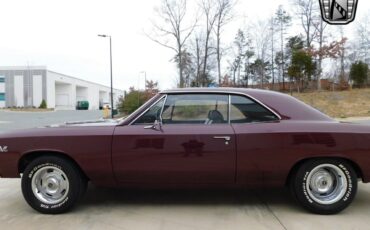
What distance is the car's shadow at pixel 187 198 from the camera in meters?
5.14

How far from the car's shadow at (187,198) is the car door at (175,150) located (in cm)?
56

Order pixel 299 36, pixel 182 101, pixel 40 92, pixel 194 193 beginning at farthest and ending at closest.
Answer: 1. pixel 40 92
2. pixel 299 36
3. pixel 194 193
4. pixel 182 101

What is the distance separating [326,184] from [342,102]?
112 ft

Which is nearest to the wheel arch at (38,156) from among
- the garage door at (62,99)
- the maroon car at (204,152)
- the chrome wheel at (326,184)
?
the maroon car at (204,152)

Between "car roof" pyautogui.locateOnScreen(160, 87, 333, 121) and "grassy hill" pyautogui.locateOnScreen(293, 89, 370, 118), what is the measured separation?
2724 cm

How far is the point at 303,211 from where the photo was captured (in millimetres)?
4793

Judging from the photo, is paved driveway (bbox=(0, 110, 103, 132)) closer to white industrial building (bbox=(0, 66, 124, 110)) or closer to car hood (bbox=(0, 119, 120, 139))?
car hood (bbox=(0, 119, 120, 139))

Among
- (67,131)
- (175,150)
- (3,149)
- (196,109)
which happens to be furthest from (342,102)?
(3,149)

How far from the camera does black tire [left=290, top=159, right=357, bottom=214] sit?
4688 millimetres

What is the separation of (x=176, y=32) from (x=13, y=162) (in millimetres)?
40580

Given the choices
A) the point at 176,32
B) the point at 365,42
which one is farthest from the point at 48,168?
the point at 365,42

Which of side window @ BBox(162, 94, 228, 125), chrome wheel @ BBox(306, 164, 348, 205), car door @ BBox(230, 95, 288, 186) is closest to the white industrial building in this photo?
side window @ BBox(162, 94, 228, 125)

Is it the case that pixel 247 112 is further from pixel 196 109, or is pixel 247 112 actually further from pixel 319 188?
pixel 319 188

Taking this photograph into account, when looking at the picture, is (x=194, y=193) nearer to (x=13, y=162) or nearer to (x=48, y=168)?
(x=48, y=168)
